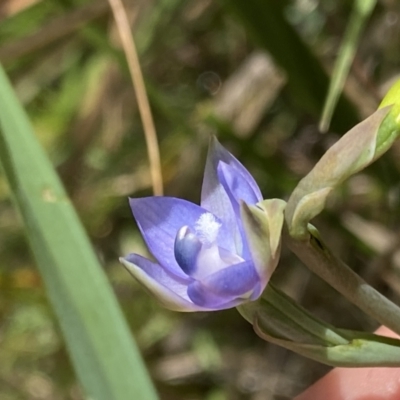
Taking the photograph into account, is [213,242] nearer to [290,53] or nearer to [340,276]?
[340,276]

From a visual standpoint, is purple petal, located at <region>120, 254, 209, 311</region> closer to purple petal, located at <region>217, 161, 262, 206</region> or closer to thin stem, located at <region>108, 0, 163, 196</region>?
purple petal, located at <region>217, 161, 262, 206</region>

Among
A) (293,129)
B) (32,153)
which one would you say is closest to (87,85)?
(293,129)

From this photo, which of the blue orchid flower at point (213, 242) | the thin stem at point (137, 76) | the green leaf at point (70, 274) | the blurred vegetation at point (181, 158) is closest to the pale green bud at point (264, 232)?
the blue orchid flower at point (213, 242)

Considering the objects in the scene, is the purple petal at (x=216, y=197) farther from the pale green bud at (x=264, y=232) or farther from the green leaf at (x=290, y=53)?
the green leaf at (x=290, y=53)

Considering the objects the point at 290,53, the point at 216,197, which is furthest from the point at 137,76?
the point at 216,197

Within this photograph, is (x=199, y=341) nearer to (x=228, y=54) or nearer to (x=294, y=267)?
(x=294, y=267)

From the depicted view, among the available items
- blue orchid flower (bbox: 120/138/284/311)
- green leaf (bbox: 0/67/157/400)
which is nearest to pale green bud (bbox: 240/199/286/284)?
blue orchid flower (bbox: 120/138/284/311)

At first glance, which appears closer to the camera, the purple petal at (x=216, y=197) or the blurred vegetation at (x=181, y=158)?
the purple petal at (x=216, y=197)
